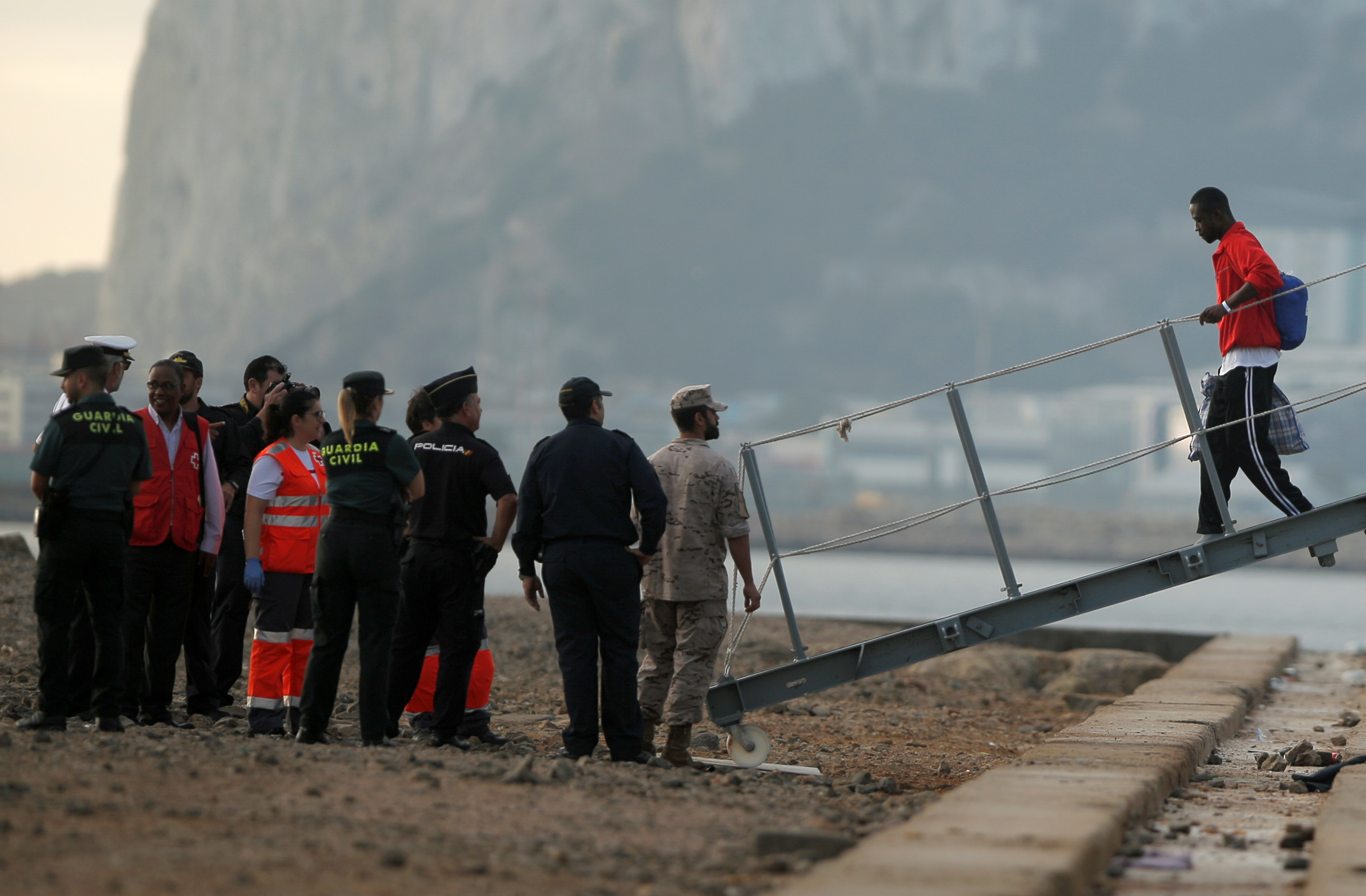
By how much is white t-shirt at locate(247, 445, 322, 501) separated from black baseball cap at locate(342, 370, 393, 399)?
2.09ft

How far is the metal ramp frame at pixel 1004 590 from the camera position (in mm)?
7719

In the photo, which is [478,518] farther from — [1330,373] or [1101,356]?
[1101,356]

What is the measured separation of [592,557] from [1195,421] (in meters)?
3.14

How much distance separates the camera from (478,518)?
7.41 metres

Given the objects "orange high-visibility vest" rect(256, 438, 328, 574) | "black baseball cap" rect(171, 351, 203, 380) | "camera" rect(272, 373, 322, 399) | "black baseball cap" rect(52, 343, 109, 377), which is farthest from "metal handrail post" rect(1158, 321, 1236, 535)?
"black baseball cap" rect(52, 343, 109, 377)

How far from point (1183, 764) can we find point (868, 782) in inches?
64.6

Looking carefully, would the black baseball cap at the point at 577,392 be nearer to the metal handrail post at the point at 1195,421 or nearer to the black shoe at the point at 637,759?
the black shoe at the point at 637,759

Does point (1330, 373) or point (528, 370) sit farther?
point (528, 370)

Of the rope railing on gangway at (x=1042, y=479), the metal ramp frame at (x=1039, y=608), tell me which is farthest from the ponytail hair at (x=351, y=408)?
the metal ramp frame at (x=1039, y=608)

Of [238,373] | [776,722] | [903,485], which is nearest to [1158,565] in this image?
[776,722]

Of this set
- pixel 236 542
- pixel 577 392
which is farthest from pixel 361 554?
pixel 236 542

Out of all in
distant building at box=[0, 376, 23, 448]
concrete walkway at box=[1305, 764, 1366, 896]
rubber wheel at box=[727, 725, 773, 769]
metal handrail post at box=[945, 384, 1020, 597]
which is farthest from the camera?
distant building at box=[0, 376, 23, 448]

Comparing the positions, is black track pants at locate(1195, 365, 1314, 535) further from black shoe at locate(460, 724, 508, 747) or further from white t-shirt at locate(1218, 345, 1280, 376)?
black shoe at locate(460, 724, 508, 747)

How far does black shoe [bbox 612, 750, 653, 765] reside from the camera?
7.21 metres
